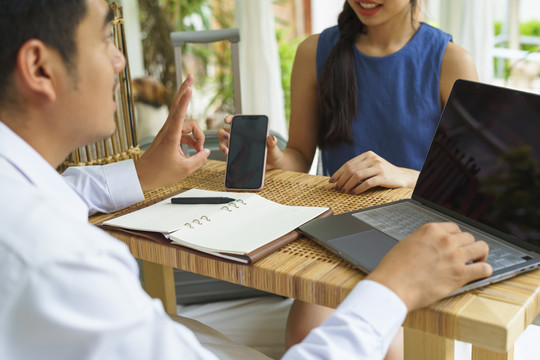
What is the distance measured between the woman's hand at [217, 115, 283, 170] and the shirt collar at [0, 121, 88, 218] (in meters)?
0.61

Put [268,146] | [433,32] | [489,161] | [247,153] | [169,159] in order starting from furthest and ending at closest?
[433,32] < [268,146] < [247,153] < [169,159] < [489,161]

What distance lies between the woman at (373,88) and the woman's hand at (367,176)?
1.01 feet

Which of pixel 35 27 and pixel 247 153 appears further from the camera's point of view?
pixel 247 153

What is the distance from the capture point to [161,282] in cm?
134

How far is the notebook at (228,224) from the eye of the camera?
866 millimetres

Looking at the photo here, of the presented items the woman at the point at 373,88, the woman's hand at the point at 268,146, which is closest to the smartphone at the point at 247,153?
the woman's hand at the point at 268,146

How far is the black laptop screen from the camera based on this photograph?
2.70ft

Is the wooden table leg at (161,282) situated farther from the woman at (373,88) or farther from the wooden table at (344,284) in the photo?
the woman at (373,88)

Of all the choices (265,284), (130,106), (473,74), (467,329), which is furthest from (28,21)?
(473,74)

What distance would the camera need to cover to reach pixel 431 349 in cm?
93

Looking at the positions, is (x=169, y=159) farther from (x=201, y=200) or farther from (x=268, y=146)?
(x=268, y=146)

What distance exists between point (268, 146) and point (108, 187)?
40 cm

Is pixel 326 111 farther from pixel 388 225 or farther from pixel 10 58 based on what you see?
pixel 10 58

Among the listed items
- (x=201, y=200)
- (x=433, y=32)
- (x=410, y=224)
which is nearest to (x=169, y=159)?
(x=201, y=200)
